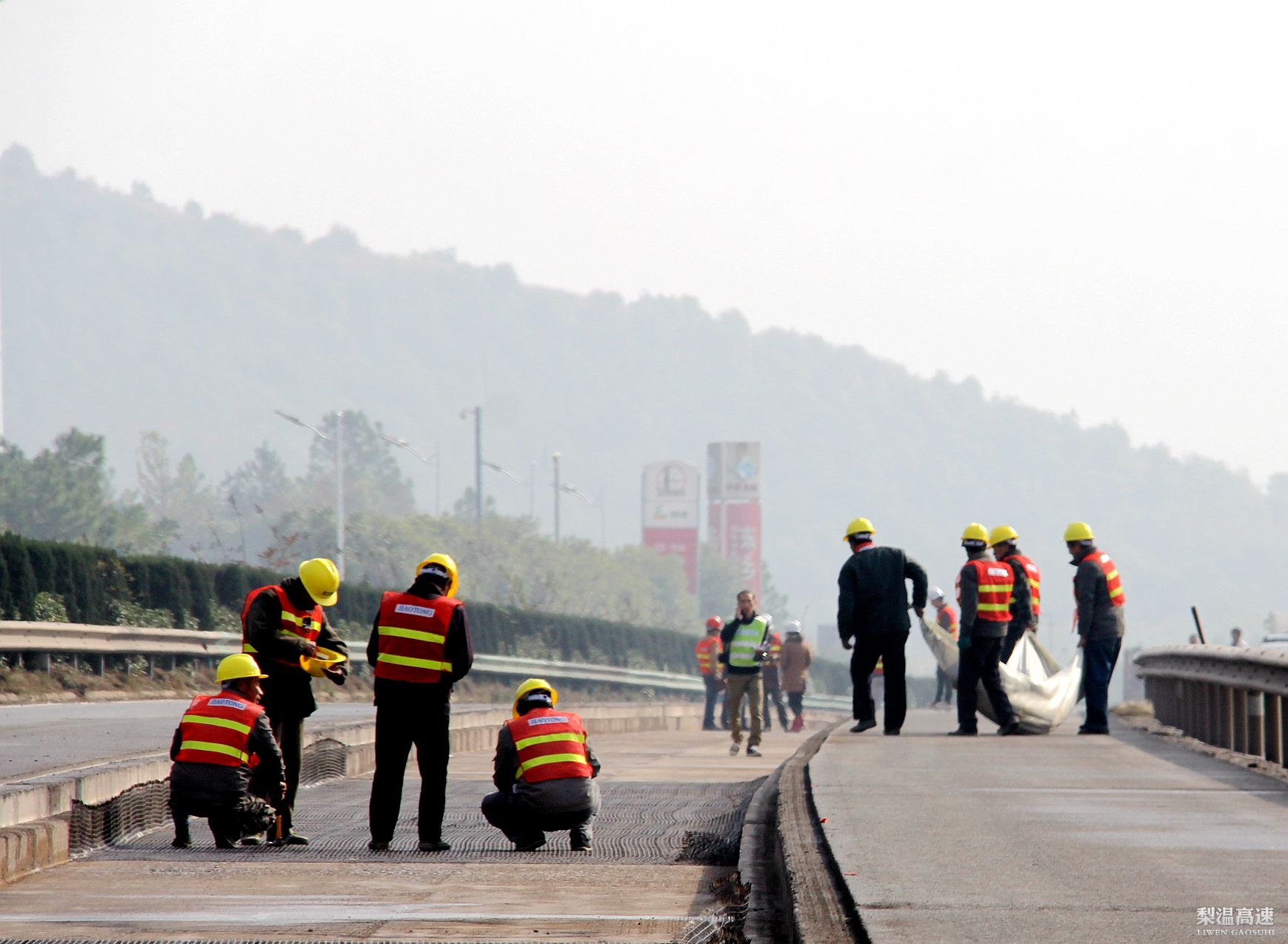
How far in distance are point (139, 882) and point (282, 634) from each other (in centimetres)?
271

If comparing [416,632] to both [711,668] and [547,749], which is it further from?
[711,668]

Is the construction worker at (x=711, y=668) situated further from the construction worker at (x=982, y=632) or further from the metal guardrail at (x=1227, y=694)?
the construction worker at (x=982, y=632)

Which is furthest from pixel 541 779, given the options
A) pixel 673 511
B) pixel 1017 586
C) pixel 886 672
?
pixel 673 511

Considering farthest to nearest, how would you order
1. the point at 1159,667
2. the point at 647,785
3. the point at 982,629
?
the point at 1159,667, the point at 982,629, the point at 647,785

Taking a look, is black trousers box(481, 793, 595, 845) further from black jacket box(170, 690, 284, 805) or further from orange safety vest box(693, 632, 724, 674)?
orange safety vest box(693, 632, 724, 674)

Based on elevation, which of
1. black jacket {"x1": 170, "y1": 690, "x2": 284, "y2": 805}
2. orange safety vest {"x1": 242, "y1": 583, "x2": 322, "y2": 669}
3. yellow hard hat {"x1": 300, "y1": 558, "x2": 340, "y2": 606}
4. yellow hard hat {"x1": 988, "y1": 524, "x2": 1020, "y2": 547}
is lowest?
black jacket {"x1": 170, "y1": 690, "x2": 284, "y2": 805}

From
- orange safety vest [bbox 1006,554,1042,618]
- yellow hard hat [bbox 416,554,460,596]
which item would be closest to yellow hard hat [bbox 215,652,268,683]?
yellow hard hat [bbox 416,554,460,596]

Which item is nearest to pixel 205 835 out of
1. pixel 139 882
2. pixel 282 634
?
pixel 282 634

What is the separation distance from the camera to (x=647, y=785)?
52.3ft

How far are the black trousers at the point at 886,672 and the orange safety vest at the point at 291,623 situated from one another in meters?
6.80

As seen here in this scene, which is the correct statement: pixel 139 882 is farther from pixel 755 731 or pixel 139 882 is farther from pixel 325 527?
pixel 325 527

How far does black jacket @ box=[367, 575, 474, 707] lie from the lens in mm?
10758

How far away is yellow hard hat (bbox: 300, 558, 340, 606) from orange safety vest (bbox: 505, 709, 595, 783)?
1.40 metres

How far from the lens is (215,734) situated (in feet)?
34.4
